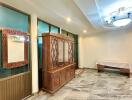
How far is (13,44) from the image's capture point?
3145 mm

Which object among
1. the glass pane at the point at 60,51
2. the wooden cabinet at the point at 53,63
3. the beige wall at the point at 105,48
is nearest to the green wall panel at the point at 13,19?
the wooden cabinet at the point at 53,63

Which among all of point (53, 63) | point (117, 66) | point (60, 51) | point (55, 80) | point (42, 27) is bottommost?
point (55, 80)

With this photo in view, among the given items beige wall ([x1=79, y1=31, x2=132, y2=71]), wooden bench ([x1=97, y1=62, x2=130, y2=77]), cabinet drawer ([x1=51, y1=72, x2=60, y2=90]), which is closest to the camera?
cabinet drawer ([x1=51, y1=72, x2=60, y2=90])

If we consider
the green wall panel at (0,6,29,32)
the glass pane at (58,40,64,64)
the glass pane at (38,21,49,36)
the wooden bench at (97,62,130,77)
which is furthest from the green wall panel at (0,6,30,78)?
the wooden bench at (97,62,130,77)

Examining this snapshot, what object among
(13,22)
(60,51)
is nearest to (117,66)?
(60,51)

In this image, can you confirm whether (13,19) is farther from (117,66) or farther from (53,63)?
(117,66)

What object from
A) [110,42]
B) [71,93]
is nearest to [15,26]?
[71,93]

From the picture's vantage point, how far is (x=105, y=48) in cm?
803

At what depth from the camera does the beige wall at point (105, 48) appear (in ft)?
23.8

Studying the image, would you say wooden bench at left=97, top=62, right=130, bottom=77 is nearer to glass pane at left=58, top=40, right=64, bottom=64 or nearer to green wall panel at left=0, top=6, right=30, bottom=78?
glass pane at left=58, top=40, right=64, bottom=64

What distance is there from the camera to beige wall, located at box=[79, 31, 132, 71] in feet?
23.8

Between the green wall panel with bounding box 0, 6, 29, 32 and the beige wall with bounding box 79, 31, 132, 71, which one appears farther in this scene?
the beige wall with bounding box 79, 31, 132, 71

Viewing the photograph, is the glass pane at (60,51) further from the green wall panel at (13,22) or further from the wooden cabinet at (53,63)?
the green wall panel at (13,22)

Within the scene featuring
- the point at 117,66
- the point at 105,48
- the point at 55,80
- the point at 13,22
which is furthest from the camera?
the point at 105,48
